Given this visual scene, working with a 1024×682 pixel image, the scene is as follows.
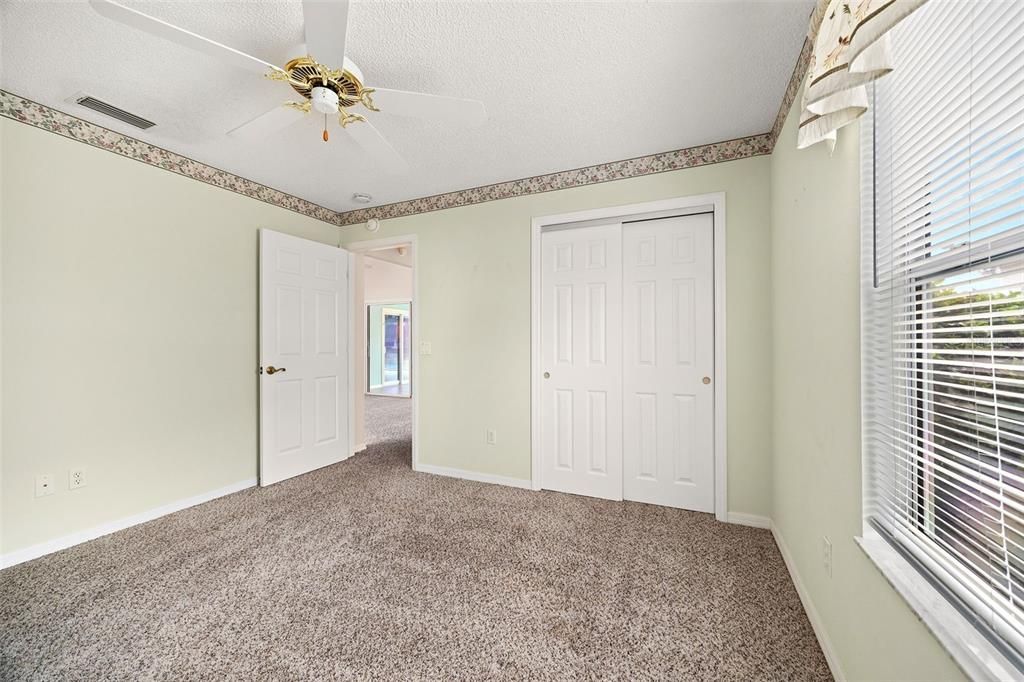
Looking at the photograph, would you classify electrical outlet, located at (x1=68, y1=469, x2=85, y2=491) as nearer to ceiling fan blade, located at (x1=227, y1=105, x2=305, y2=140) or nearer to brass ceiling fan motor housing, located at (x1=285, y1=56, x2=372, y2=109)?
ceiling fan blade, located at (x1=227, y1=105, x2=305, y2=140)

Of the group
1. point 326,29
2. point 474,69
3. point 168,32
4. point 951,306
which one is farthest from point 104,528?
point 951,306

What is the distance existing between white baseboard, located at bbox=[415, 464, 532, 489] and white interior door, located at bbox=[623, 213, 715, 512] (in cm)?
81

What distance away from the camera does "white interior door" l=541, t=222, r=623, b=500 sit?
2.93m

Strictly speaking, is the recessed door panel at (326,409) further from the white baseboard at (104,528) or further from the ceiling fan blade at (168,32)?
the ceiling fan blade at (168,32)

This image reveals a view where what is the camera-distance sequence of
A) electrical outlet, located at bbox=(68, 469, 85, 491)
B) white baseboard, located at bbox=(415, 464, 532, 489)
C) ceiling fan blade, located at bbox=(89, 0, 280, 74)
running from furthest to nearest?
white baseboard, located at bbox=(415, 464, 532, 489), electrical outlet, located at bbox=(68, 469, 85, 491), ceiling fan blade, located at bbox=(89, 0, 280, 74)

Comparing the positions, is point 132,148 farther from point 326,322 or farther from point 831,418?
point 831,418

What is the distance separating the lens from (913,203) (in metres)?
1.00

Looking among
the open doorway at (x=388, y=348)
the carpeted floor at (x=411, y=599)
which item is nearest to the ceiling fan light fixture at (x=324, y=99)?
the carpeted floor at (x=411, y=599)

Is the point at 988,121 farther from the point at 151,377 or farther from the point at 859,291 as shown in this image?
the point at 151,377

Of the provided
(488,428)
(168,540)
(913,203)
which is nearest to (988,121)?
(913,203)

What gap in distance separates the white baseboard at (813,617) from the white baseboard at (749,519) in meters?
0.25

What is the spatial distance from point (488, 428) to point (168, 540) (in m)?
2.12

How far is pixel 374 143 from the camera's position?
6.82 feet

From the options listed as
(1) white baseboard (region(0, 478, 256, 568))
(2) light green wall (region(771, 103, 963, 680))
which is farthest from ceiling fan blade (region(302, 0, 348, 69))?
(1) white baseboard (region(0, 478, 256, 568))
